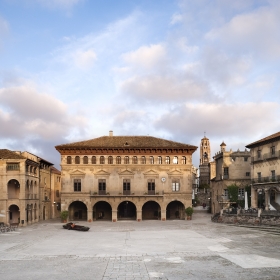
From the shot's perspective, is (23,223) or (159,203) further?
(159,203)

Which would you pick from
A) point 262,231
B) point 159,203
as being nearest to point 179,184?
point 159,203

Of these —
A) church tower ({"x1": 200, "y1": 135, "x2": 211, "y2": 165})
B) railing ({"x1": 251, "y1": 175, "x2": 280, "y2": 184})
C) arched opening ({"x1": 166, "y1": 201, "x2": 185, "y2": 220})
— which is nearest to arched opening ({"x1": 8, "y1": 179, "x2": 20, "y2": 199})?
arched opening ({"x1": 166, "y1": 201, "x2": 185, "y2": 220})

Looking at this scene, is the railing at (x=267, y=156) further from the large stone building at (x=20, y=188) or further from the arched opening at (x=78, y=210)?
the large stone building at (x=20, y=188)

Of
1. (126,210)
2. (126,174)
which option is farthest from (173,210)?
(126,174)

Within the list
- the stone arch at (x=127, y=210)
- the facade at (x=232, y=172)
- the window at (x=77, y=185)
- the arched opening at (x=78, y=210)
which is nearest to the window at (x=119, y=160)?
the window at (x=77, y=185)

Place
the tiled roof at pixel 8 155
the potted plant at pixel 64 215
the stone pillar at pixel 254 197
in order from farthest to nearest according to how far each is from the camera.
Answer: the stone pillar at pixel 254 197 < the potted plant at pixel 64 215 < the tiled roof at pixel 8 155

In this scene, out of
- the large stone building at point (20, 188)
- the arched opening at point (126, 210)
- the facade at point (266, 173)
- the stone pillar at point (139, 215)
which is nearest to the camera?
the large stone building at point (20, 188)

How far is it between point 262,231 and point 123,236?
1482 centimetres

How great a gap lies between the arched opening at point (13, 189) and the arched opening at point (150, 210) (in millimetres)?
19713

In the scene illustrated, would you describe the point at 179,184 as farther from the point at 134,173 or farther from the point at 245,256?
the point at 245,256

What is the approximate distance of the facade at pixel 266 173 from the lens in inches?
1983

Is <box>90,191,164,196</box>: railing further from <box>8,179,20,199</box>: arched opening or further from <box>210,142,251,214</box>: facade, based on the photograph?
<box>210,142,251,214</box>: facade

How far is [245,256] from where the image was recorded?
2353 centimetres

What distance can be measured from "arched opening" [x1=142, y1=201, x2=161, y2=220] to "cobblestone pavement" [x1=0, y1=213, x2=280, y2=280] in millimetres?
24325
